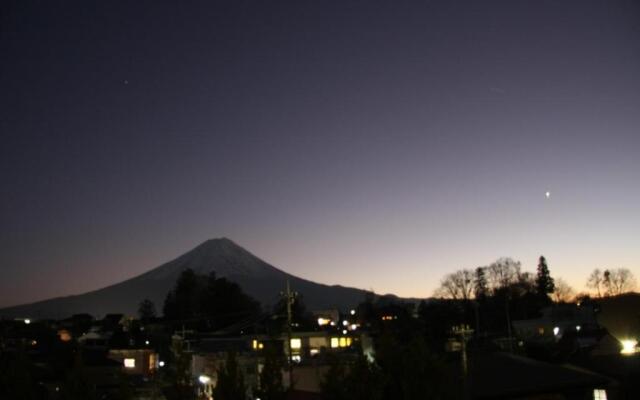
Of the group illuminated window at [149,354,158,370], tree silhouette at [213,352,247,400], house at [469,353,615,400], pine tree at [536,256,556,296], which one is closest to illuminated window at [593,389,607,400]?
house at [469,353,615,400]

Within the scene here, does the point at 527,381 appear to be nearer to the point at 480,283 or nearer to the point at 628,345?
the point at 628,345

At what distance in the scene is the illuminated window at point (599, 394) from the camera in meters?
19.1

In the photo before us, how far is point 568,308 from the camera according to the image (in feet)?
186

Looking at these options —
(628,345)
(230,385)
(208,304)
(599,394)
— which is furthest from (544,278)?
(230,385)

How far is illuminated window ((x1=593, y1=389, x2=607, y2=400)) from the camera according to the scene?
19.1 metres

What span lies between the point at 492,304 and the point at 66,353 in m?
48.3

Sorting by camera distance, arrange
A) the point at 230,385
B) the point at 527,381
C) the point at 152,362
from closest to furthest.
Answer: the point at 230,385 → the point at 527,381 → the point at 152,362

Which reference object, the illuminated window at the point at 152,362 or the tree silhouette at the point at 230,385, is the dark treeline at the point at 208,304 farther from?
the tree silhouette at the point at 230,385

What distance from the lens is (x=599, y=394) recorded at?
19312mm

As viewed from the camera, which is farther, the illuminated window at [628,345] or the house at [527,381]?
the illuminated window at [628,345]

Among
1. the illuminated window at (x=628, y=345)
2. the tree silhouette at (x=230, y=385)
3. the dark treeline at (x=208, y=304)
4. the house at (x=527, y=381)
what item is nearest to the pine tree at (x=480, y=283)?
the dark treeline at (x=208, y=304)

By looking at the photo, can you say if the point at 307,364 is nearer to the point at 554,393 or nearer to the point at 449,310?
the point at 554,393

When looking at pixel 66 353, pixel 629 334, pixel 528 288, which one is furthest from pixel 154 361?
pixel 528 288

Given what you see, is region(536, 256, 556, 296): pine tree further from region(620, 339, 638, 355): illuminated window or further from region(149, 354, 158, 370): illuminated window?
region(149, 354, 158, 370): illuminated window
